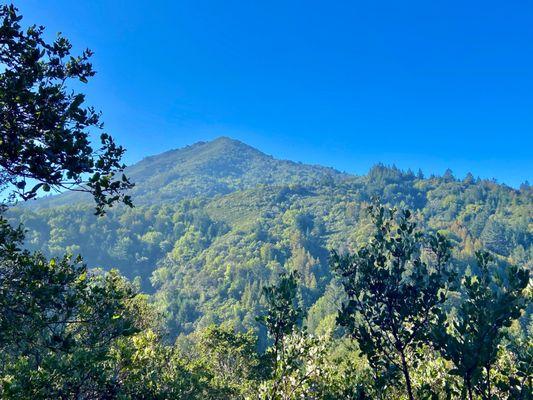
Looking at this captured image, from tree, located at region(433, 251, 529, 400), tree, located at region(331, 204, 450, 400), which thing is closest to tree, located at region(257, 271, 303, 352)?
tree, located at region(331, 204, 450, 400)

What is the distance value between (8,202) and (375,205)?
957 cm

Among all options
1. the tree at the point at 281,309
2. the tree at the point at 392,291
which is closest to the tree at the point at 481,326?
the tree at the point at 392,291

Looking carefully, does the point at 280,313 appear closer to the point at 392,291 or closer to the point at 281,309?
the point at 281,309

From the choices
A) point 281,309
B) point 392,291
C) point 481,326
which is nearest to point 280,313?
point 281,309

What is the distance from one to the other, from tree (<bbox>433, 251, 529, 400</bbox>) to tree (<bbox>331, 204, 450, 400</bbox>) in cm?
122

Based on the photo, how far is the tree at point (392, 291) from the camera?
9570mm

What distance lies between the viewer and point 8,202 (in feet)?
29.2

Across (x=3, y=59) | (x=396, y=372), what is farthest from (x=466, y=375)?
(x=3, y=59)

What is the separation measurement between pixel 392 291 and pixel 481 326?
2472 millimetres

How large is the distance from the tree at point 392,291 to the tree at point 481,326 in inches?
48.1

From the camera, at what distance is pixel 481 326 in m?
7.60

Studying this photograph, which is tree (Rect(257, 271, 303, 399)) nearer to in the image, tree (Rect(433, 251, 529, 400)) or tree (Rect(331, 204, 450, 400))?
tree (Rect(331, 204, 450, 400))

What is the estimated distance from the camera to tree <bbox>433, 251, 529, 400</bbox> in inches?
283

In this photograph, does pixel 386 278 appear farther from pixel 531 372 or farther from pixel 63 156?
pixel 63 156
